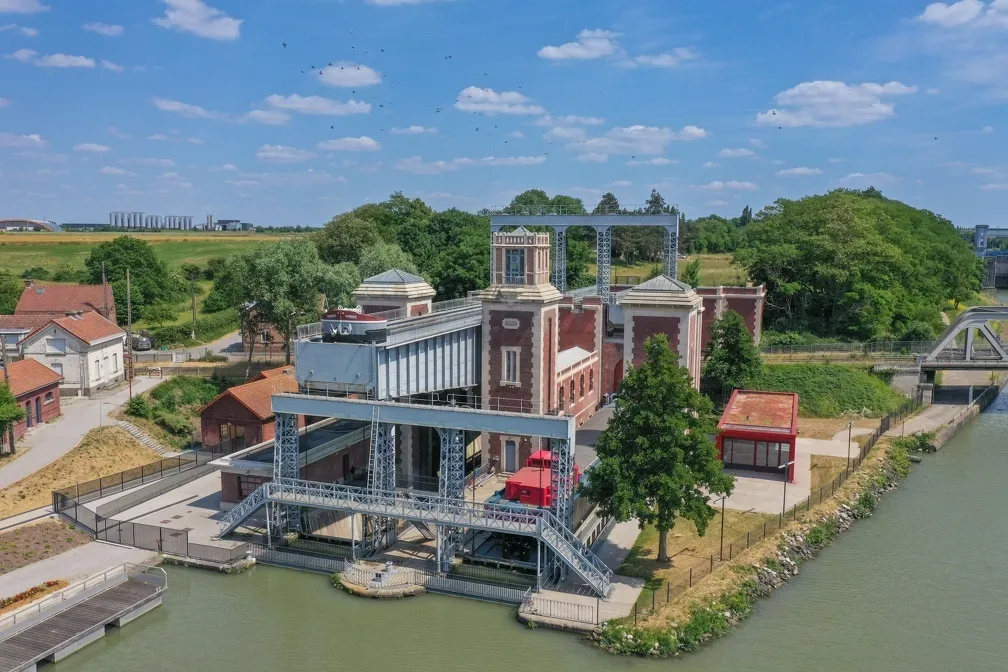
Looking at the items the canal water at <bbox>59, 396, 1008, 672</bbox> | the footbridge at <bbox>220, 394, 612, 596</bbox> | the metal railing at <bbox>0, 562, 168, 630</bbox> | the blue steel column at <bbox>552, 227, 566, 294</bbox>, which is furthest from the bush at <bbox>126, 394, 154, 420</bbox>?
the blue steel column at <bbox>552, 227, 566, 294</bbox>

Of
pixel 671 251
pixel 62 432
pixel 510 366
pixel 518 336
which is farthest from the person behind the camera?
pixel 671 251

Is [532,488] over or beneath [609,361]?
beneath

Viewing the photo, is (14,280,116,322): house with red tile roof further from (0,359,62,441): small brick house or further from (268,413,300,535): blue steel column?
(268,413,300,535): blue steel column

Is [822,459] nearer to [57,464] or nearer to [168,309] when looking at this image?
[57,464]

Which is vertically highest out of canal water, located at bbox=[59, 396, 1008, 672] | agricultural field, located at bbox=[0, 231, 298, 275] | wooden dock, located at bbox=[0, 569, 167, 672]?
agricultural field, located at bbox=[0, 231, 298, 275]

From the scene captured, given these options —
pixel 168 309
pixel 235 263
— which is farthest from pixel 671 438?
pixel 168 309

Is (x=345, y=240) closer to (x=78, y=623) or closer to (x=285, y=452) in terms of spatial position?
(x=285, y=452)

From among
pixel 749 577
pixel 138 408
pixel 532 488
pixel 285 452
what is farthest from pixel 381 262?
pixel 749 577
